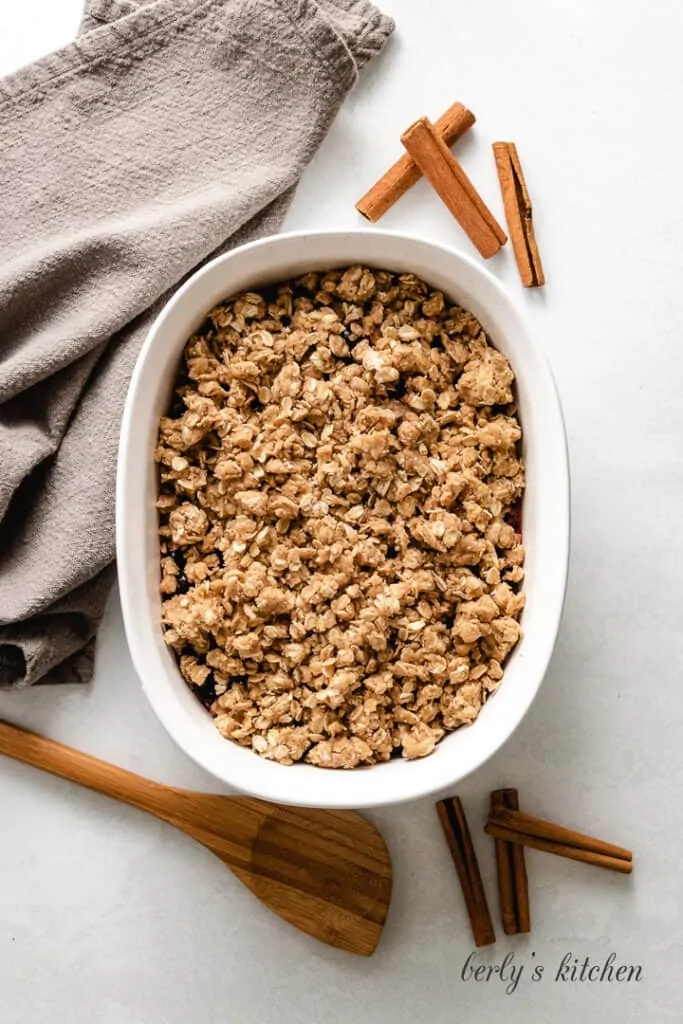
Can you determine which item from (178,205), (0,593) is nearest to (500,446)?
(178,205)

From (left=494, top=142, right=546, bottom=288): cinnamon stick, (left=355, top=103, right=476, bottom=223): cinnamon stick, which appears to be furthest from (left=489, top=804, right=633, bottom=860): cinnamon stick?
(left=355, top=103, right=476, bottom=223): cinnamon stick

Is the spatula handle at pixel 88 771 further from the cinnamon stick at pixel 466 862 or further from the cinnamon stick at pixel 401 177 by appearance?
the cinnamon stick at pixel 401 177

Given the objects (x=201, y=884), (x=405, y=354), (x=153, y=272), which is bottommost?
(x=201, y=884)

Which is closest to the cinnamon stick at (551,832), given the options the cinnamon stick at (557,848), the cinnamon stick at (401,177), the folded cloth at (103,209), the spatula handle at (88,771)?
the cinnamon stick at (557,848)

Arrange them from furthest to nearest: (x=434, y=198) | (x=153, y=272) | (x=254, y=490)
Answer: (x=434, y=198), (x=153, y=272), (x=254, y=490)

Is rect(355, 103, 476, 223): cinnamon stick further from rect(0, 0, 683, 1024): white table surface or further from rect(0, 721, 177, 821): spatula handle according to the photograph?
rect(0, 721, 177, 821): spatula handle

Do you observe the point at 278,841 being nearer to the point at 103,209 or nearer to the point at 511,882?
the point at 511,882

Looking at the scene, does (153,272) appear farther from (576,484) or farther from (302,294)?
(576,484)
